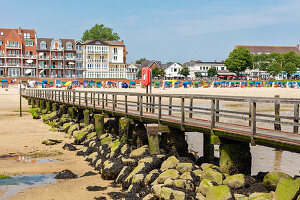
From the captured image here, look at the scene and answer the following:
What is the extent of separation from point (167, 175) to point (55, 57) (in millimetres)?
86138

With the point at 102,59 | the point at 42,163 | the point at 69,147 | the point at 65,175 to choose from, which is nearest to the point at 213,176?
the point at 65,175

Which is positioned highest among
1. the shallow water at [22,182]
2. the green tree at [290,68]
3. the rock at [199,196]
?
the green tree at [290,68]

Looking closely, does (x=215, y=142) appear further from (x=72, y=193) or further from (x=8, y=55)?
(x=8, y=55)

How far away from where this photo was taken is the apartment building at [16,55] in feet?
285

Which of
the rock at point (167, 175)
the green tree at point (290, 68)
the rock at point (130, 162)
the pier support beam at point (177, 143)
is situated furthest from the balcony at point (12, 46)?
the green tree at point (290, 68)

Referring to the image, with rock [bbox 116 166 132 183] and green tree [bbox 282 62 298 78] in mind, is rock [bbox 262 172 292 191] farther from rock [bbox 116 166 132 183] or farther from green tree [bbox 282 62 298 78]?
green tree [bbox 282 62 298 78]

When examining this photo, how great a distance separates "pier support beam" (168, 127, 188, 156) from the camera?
12.5 metres

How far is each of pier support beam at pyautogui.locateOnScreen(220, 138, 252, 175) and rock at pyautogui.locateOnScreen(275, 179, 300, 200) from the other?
223cm

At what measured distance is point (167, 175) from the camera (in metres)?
9.73

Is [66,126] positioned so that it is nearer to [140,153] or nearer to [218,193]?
[140,153]

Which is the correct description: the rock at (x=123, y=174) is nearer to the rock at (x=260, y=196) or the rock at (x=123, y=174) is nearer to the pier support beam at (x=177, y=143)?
the pier support beam at (x=177, y=143)

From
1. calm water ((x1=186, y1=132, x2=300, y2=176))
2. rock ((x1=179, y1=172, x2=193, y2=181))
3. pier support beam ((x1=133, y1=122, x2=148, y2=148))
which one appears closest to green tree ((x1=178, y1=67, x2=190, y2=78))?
calm water ((x1=186, y1=132, x2=300, y2=176))

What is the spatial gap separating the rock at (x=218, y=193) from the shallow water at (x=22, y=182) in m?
6.17

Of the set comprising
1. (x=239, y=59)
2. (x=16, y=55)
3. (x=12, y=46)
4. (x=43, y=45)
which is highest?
(x=43, y=45)
